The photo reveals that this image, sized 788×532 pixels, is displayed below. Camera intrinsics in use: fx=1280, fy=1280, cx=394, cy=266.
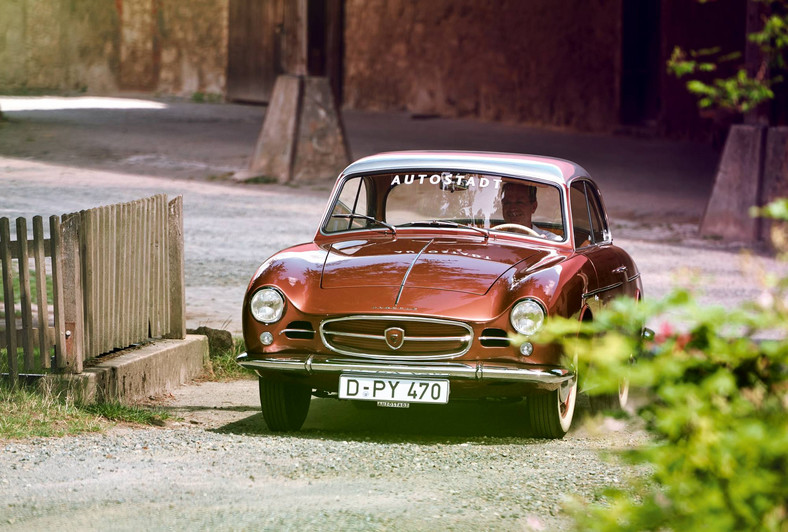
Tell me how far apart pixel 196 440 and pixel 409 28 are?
20.1 m

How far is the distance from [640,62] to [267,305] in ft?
56.1

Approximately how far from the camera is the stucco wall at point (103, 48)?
2681 cm

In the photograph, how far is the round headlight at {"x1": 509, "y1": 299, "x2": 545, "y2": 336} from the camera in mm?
5449

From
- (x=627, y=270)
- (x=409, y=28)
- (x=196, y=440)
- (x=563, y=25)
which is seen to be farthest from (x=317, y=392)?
(x=409, y=28)

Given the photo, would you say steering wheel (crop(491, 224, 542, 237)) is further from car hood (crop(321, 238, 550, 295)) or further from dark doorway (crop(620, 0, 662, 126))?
dark doorway (crop(620, 0, 662, 126))

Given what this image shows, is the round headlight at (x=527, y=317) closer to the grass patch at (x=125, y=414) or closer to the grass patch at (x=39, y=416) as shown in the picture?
the grass patch at (x=125, y=414)

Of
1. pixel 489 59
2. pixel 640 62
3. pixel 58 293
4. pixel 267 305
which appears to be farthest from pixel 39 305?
pixel 489 59

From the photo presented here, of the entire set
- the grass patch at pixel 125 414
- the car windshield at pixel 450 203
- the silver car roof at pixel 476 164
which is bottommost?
the grass patch at pixel 125 414

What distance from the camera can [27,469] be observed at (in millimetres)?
4914

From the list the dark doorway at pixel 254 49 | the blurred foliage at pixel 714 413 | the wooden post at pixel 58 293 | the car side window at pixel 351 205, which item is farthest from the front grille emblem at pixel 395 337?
the dark doorway at pixel 254 49

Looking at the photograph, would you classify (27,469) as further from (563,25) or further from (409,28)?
(409,28)

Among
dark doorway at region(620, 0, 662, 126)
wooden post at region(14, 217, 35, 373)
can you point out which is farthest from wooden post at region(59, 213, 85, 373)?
dark doorway at region(620, 0, 662, 126)

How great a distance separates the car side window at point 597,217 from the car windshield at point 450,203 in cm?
48

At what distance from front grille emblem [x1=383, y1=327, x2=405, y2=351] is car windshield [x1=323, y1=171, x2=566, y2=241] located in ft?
3.59
